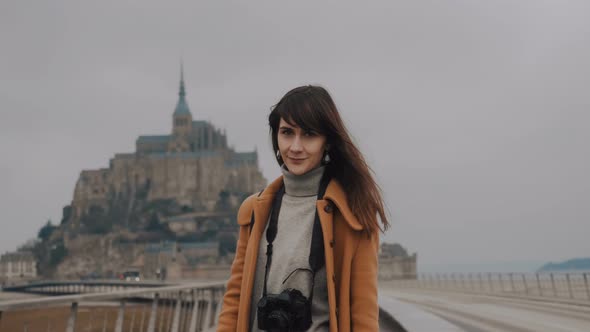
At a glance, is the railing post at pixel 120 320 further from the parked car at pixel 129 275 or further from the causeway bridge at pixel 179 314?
the parked car at pixel 129 275

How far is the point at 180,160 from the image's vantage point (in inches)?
3536

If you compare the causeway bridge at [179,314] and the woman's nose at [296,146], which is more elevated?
the woman's nose at [296,146]

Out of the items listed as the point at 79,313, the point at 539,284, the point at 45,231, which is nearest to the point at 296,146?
the point at 79,313

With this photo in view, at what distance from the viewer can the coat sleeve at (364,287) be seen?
1.84 metres

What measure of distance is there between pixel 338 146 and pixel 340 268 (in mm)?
402

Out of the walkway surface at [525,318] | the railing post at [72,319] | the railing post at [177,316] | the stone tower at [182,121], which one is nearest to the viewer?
the railing post at [72,319]

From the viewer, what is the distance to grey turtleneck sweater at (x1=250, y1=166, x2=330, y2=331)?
74.3 inches

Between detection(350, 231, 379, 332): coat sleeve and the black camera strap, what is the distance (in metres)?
0.11

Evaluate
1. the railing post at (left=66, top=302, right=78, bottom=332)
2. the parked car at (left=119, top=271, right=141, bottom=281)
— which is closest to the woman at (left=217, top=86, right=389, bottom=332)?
the railing post at (left=66, top=302, right=78, bottom=332)

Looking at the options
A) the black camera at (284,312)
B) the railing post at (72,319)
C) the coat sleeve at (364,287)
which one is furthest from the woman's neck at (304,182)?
the railing post at (72,319)

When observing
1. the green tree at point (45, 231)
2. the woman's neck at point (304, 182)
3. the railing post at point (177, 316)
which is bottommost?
the railing post at point (177, 316)

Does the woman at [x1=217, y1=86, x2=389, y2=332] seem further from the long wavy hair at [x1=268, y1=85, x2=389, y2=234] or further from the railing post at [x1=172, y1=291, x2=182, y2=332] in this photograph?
the railing post at [x1=172, y1=291, x2=182, y2=332]

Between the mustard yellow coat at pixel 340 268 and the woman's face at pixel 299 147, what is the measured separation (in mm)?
102

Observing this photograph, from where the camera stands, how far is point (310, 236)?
1935mm
